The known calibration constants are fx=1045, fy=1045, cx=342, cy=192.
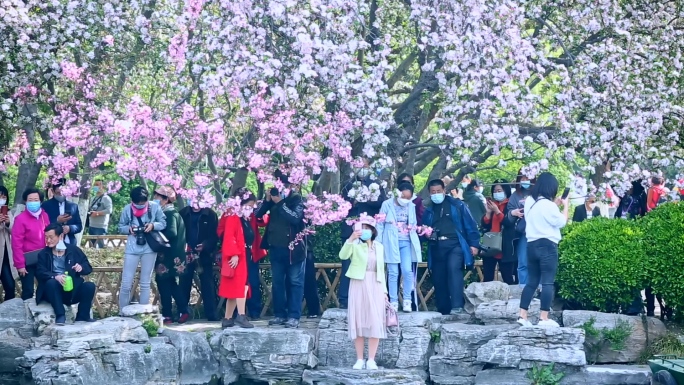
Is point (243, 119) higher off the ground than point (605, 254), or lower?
higher

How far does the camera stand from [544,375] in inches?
468

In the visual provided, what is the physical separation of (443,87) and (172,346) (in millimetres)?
4565

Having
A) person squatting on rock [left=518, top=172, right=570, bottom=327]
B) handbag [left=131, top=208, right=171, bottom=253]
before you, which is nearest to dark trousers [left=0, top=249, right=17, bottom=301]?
handbag [left=131, top=208, right=171, bottom=253]

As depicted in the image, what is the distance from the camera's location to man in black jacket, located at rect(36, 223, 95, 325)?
12.3 metres

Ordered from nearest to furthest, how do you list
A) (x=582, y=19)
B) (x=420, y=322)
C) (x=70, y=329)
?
(x=70, y=329) → (x=420, y=322) → (x=582, y=19)

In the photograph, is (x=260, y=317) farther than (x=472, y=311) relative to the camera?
Yes

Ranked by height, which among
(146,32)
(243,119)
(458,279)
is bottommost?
(458,279)

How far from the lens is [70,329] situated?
472 inches

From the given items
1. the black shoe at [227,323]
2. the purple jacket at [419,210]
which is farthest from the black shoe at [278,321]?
the purple jacket at [419,210]

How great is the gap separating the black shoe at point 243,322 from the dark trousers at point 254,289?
808 mm

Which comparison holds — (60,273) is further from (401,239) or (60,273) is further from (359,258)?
(401,239)

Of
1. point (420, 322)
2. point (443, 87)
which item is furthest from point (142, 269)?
point (443, 87)

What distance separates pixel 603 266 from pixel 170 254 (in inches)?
216

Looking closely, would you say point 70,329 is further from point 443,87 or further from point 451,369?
point 443,87
